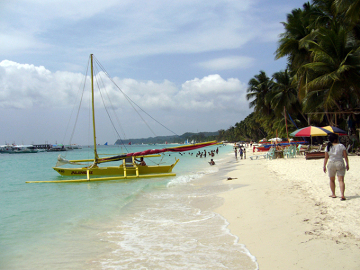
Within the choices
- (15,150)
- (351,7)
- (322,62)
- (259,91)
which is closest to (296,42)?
(322,62)

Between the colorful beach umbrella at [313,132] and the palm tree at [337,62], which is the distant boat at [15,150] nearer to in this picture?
A: the colorful beach umbrella at [313,132]

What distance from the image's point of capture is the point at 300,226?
5234 millimetres

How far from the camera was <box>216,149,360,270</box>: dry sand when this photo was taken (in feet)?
12.8

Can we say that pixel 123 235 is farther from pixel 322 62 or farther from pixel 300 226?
pixel 322 62

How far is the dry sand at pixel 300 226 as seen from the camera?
154 inches

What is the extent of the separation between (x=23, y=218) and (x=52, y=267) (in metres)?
5.13

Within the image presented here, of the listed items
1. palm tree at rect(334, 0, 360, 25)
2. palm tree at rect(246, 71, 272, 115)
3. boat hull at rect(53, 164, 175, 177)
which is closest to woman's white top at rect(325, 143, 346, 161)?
palm tree at rect(334, 0, 360, 25)

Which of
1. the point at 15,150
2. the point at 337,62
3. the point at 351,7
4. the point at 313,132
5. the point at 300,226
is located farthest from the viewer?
the point at 15,150

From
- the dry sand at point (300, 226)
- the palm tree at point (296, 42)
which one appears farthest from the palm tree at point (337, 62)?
the dry sand at point (300, 226)

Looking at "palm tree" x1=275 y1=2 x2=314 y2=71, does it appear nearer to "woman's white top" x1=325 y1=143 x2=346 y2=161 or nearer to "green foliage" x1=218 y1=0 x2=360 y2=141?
"green foliage" x1=218 y1=0 x2=360 y2=141

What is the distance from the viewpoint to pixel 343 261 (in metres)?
3.67

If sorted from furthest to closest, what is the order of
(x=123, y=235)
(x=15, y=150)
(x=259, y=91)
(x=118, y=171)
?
(x=15, y=150) → (x=259, y=91) → (x=118, y=171) → (x=123, y=235)

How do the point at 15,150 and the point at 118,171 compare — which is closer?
the point at 118,171

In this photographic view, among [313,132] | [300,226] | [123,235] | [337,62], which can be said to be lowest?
[123,235]
